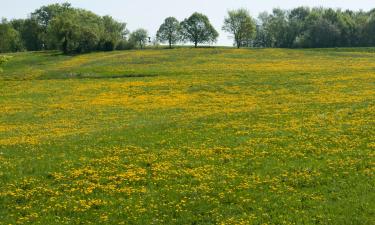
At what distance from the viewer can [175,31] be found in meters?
170

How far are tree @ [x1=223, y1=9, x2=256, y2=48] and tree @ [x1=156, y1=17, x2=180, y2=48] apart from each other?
62.4 ft

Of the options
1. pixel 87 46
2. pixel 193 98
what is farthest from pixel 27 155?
pixel 87 46

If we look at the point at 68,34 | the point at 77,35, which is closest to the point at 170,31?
the point at 77,35

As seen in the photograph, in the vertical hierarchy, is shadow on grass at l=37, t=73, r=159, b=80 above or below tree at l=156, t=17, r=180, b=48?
below

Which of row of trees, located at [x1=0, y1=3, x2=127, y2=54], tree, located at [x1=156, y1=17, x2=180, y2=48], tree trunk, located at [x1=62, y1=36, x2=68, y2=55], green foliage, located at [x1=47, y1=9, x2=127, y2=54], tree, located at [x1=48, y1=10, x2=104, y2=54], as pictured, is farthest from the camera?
tree, located at [x1=156, y1=17, x2=180, y2=48]

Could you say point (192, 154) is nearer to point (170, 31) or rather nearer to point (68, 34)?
point (68, 34)

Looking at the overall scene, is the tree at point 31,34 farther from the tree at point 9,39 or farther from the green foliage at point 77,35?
the green foliage at point 77,35

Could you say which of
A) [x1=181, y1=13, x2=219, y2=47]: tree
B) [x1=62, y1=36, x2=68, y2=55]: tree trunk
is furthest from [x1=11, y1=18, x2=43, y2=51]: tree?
[x1=62, y1=36, x2=68, y2=55]: tree trunk

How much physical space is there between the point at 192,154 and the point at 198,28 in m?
142

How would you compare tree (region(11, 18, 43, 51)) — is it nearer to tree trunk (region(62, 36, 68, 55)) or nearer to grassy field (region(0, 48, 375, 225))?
tree trunk (region(62, 36, 68, 55))

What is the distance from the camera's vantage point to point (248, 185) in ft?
65.6

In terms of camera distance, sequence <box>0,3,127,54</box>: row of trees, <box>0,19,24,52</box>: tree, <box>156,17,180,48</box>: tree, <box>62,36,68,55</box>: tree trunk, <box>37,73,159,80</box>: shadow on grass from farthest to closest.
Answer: <box>156,17,180,48</box>: tree → <box>0,19,24,52</box>: tree → <box>62,36,68,55</box>: tree trunk → <box>0,3,127,54</box>: row of trees → <box>37,73,159,80</box>: shadow on grass

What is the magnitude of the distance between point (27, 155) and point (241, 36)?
13476 cm

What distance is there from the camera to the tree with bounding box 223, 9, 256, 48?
153125 mm
